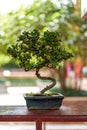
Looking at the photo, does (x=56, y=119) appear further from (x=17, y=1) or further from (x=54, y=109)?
(x=17, y=1)

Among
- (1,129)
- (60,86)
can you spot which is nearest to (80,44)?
(60,86)

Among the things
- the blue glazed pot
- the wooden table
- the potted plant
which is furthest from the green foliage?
the wooden table

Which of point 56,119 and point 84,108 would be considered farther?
point 84,108

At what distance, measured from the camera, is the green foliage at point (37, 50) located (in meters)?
2.06

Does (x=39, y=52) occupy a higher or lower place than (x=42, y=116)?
higher

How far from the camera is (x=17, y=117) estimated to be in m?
1.80

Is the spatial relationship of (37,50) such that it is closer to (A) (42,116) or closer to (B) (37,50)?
(B) (37,50)

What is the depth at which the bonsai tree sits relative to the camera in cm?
206

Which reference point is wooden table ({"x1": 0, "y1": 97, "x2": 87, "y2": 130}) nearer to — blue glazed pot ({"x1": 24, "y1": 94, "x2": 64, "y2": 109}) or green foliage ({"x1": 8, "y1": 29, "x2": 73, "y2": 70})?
blue glazed pot ({"x1": 24, "y1": 94, "x2": 64, "y2": 109})

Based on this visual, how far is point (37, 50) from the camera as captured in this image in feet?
6.81

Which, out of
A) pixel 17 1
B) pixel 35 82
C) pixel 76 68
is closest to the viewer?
pixel 17 1

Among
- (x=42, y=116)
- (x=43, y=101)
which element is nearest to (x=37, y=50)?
(x=43, y=101)

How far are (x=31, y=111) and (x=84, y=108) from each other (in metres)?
0.37

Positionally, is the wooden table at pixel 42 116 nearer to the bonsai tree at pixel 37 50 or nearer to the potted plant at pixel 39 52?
the potted plant at pixel 39 52
